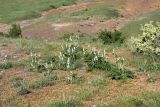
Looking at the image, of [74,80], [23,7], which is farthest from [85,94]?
[23,7]

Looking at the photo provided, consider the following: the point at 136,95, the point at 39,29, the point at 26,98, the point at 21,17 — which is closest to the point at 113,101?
the point at 136,95

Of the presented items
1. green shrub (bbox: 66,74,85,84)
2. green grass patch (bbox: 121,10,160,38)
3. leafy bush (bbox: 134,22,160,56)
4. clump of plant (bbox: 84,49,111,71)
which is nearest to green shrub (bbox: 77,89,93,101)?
green shrub (bbox: 66,74,85,84)

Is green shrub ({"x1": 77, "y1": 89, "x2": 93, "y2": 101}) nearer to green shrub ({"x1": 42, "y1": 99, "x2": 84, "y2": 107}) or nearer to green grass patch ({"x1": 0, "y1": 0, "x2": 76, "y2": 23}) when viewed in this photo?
green shrub ({"x1": 42, "y1": 99, "x2": 84, "y2": 107})

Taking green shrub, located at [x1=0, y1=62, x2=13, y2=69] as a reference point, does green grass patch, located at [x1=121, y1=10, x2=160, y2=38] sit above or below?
below

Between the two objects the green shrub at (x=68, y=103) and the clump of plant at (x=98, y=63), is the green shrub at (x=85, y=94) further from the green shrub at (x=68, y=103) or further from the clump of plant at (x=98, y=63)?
the clump of plant at (x=98, y=63)

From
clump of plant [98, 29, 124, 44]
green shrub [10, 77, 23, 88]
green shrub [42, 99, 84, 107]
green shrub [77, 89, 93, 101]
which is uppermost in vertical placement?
green shrub [42, 99, 84, 107]

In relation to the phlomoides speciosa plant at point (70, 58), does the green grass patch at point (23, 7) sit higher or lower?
lower

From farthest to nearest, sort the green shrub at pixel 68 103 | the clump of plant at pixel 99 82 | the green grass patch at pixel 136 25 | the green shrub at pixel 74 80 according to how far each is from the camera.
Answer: the green grass patch at pixel 136 25 → the green shrub at pixel 74 80 → the clump of plant at pixel 99 82 → the green shrub at pixel 68 103

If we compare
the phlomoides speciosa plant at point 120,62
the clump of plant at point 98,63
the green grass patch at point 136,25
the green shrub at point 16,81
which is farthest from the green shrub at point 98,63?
the green grass patch at point 136,25

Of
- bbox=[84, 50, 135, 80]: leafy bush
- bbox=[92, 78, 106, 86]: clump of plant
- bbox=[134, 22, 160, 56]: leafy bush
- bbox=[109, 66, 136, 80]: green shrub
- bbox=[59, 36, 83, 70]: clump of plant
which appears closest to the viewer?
bbox=[92, 78, 106, 86]: clump of plant

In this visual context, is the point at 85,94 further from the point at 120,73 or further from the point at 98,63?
the point at 98,63

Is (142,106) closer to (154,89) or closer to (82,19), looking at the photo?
(154,89)

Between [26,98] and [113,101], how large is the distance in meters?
3.25

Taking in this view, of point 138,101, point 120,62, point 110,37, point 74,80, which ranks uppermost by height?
point 138,101
